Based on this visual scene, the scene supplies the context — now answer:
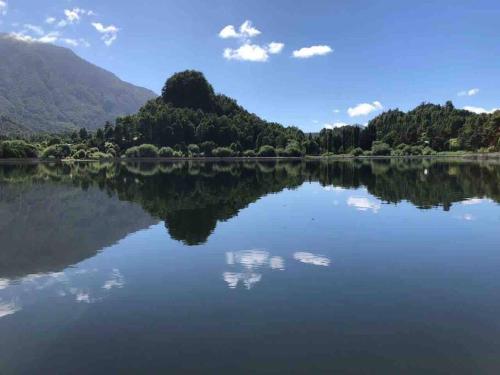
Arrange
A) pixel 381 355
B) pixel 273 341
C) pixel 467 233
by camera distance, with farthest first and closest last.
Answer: pixel 467 233, pixel 273 341, pixel 381 355

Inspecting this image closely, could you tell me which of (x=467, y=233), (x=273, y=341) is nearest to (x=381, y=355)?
(x=273, y=341)

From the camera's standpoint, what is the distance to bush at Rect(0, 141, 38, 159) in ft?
378

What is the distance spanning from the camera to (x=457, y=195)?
3253cm

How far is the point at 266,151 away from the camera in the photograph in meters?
145

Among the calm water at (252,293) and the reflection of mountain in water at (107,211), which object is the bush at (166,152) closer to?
the reflection of mountain in water at (107,211)

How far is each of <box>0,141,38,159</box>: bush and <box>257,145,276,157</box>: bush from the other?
210ft

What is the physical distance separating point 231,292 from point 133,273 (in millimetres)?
3639

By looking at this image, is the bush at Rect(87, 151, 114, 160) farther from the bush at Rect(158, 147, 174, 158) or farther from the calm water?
the calm water

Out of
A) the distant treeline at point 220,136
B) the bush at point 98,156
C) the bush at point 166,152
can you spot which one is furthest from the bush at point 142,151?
the bush at point 98,156

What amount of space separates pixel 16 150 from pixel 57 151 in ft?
34.8

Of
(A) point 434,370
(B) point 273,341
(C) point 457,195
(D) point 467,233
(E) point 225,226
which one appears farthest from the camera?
(C) point 457,195

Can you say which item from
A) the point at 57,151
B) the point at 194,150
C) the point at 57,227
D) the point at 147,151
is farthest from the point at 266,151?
the point at 57,227

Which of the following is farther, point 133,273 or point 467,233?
point 467,233

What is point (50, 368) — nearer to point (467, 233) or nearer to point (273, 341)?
point (273, 341)
